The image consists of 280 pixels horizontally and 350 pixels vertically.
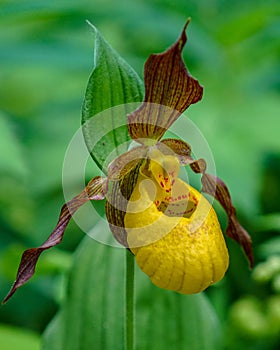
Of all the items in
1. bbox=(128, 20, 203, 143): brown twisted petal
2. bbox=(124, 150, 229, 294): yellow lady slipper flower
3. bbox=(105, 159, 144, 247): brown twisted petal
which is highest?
bbox=(128, 20, 203, 143): brown twisted petal

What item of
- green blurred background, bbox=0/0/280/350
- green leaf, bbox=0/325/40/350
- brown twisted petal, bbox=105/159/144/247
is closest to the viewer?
brown twisted petal, bbox=105/159/144/247

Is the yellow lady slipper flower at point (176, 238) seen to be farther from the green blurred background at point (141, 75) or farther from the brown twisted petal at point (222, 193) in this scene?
the green blurred background at point (141, 75)

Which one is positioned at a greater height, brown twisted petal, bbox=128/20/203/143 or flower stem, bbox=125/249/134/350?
brown twisted petal, bbox=128/20/203/143

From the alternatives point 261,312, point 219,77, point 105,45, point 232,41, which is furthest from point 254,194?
point 105,45

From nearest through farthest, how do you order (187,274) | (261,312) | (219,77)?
(187,274) → (261,312) → (219,77)

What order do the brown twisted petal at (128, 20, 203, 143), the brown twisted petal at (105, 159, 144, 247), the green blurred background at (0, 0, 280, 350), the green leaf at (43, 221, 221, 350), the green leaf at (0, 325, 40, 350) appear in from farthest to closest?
the green blurred background at (0, 0, 280, 350)
the green leaf at (0, 325, 40, 350)
the green leaf at (43, 221, 221, 350)
the brown twisted petal at (105, 159, 144, 247)
the brown twisted petal at (128, 20, 203, 143)

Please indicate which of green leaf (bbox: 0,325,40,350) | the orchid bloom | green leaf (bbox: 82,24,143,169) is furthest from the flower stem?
green leaf (bbox: 0,325,40,350)

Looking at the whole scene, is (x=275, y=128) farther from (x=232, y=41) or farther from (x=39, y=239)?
(x=39, y=239)

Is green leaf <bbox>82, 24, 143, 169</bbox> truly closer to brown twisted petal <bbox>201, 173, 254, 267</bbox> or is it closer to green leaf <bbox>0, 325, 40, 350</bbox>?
brown twisted petal <bbox>201, 173, 254, 267</bbox>
